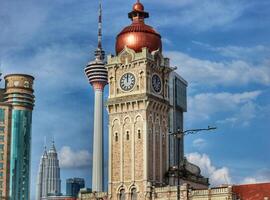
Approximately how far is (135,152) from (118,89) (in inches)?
459

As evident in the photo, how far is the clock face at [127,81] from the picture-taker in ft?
352

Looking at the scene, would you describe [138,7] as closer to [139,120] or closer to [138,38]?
[138,38]

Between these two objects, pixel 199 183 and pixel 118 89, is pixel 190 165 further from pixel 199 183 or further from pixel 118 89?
pixel 118 89

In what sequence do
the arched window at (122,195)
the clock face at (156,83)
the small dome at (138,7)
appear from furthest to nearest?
1. the small dome at (138,7)
2. the clock face at (156,83)
3. the arched window at (122,195)

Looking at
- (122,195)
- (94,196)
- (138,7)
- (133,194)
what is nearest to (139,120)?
(133,194)

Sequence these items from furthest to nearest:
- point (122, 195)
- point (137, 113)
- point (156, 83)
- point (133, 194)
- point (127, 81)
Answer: point (156, 83) → point (127, 81) → point (137, 113) → point (122, 195) → point (133, 194)

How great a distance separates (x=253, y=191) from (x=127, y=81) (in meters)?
27.7

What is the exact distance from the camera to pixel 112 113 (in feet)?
357

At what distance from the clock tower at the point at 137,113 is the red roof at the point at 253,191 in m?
13.5

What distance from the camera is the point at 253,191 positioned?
97.9 m

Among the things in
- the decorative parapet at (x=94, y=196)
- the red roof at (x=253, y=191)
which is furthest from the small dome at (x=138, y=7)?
the red roof at (x=253, y=191)

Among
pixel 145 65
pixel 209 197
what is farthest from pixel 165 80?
pixel 209 197

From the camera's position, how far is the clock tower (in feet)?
341

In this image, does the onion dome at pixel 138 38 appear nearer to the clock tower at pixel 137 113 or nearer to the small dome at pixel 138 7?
the clock tower at pixel 137 113
